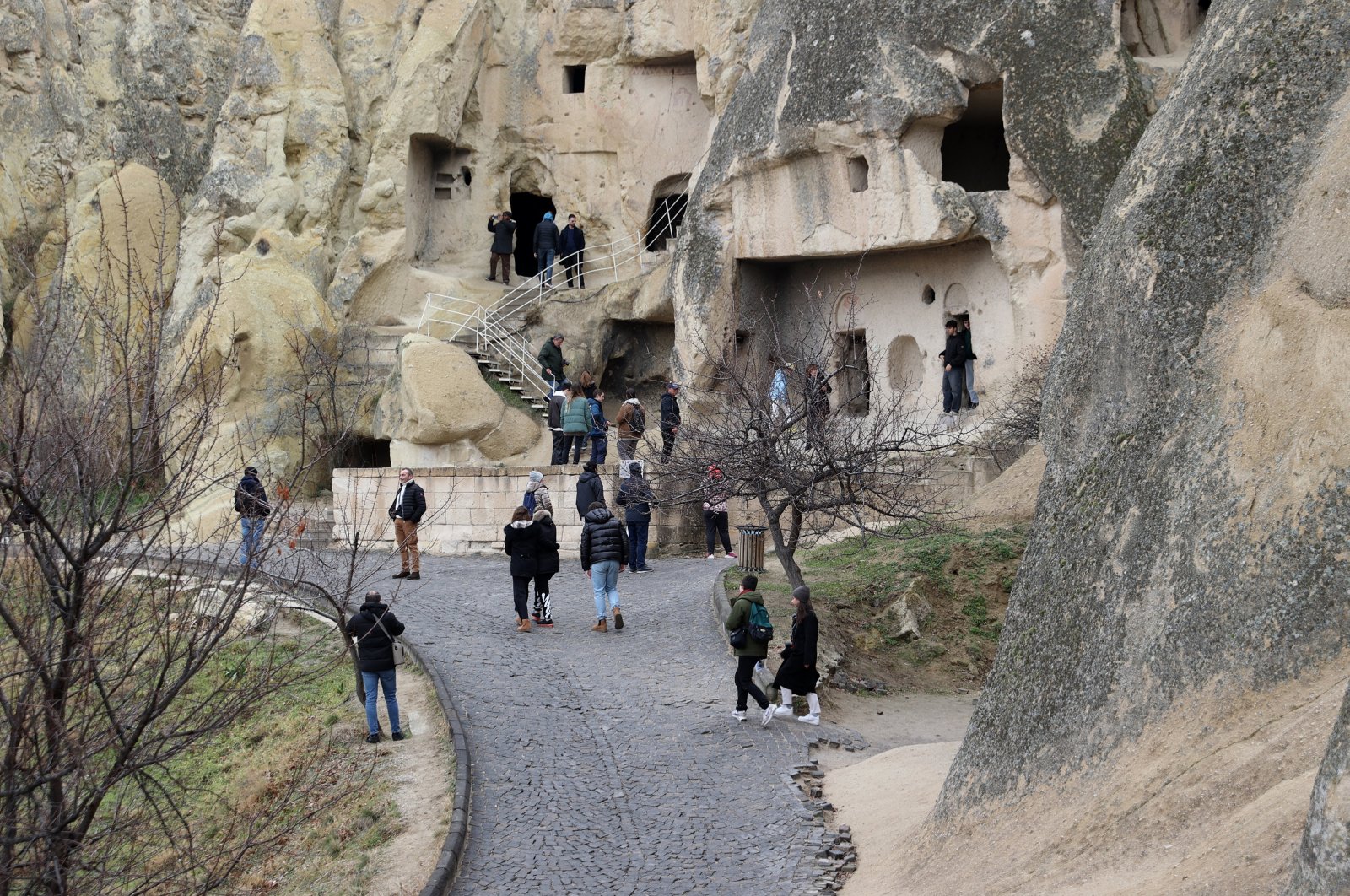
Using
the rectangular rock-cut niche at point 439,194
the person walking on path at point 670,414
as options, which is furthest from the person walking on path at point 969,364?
the rectangular rock-cut niche at point 439,194

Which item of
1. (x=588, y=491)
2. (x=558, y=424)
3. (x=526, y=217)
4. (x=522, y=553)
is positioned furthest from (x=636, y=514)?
(x=526, y=217)

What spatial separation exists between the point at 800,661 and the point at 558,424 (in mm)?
10345

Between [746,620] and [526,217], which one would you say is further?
[526,217]

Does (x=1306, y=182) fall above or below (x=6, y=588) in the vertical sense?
above

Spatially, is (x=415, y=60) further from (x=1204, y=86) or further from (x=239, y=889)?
(x=1204, y=86)

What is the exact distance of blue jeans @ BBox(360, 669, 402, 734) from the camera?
11188mm

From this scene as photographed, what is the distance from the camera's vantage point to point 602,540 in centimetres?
1363

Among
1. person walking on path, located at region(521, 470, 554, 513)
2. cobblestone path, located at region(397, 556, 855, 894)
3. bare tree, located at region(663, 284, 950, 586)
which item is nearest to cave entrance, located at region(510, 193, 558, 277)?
bare tree, located at region(663, 284, 950, 586)

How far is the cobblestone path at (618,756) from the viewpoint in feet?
28.0

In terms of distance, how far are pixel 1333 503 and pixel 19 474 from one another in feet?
18.0

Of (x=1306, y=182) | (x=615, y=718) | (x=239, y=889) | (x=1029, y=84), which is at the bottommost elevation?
(x=239, y=889)

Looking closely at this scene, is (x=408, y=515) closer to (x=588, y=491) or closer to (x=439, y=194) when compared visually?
(x=588, y=491)

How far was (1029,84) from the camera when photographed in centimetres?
1891

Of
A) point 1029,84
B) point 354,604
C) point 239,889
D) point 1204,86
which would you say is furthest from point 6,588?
point 1029,84
